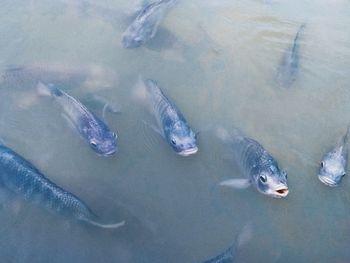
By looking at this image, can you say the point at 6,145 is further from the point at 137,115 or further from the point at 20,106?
the point at 137,115

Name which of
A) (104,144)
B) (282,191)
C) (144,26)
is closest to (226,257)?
(282,191)

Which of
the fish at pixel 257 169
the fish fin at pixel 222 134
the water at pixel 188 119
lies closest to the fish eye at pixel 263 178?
the fish at pixel 257 169

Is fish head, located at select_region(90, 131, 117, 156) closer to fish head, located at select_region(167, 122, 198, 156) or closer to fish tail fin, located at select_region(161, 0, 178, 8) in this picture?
fish head, located at select_region(167, 122, 198, 156)

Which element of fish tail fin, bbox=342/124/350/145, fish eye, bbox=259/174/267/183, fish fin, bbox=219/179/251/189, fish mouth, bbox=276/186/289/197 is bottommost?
fish fin, bbox=219/179/251/189

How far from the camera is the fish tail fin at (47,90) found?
224 inches

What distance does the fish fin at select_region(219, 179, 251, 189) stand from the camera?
488cm

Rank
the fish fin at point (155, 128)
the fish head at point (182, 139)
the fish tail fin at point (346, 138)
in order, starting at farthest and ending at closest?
1. the fish fin at point (155, 128)
2. the fish tail fin at point (346, 138)
3. the fish head at point (182, 139)

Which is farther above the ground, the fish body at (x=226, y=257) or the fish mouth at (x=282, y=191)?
the fish mouth at (x=282, y=191)

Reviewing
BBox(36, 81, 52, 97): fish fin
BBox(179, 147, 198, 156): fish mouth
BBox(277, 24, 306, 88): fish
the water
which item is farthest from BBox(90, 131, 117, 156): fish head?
BBox(277, 24, 306, 88): fish

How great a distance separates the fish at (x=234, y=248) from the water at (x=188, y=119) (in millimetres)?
69

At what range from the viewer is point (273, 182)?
4535 mm

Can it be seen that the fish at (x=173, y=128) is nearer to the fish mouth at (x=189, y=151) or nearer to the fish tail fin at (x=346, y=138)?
the fish mouth at (x=189, y=151)

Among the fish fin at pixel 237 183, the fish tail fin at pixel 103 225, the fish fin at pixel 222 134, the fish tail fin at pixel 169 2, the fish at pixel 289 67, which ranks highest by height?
the fish tail fin at pixel 169 2

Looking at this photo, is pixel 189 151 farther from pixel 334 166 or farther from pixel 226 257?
pixel 334 166
